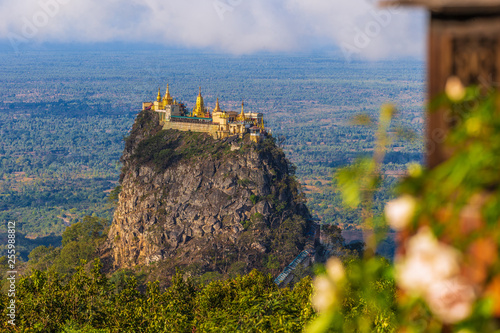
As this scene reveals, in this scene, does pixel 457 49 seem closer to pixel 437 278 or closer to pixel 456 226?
pixel 456 226

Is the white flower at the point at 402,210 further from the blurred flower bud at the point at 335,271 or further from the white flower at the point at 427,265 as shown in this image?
the blurred flower bud at the point at 335,271

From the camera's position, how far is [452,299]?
3.28 m

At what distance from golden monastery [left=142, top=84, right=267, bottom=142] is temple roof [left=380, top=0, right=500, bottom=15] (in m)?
58.5

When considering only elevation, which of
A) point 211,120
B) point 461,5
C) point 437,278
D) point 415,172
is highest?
point 461,5

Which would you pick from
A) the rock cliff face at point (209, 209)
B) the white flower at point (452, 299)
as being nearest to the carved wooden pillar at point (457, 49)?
the white flower at point (452, 299)

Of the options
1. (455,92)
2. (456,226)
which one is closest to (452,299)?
(456,226)

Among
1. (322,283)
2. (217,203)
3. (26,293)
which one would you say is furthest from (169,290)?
(217,203)

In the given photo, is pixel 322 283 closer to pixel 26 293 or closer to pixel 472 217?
pixel 472 217

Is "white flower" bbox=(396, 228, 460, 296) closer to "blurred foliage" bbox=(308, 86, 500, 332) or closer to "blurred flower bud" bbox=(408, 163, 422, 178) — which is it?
"blurred foliage" bbox=(308, 86, 500, 332)

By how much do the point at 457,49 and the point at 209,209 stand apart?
6085 cm

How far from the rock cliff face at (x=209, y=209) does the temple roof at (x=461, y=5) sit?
55.0 meters

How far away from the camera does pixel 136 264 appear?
64062 millimetres

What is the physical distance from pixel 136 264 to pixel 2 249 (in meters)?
35.9

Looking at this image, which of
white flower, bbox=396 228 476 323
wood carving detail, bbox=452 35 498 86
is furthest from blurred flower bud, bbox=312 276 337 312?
wood carving detail, bbox=452 35 498 86
